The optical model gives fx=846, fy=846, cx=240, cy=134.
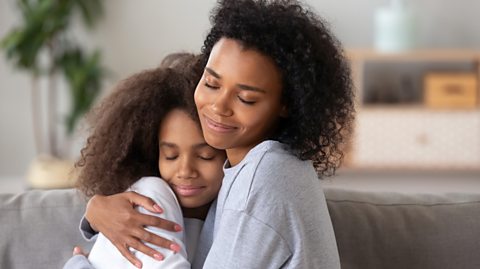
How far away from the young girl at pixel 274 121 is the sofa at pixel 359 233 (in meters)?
0.36

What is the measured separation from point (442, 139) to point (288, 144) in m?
3.28

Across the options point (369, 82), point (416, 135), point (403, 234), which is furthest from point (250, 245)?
point (369, 82)

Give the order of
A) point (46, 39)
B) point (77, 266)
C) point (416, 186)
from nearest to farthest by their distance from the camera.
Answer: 1. point (77, 266)
2. point (46, 39)
3. point (416, 186)

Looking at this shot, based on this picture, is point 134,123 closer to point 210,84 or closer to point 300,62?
point 210,84

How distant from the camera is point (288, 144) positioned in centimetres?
135

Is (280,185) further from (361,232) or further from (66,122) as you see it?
(66,122)

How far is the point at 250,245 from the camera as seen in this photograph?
49.7 inches

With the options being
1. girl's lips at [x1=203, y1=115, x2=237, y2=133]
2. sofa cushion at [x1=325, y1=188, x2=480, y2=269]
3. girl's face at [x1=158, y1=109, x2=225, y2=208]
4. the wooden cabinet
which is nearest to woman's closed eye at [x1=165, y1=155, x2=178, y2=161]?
girl's face at [x1=158, y1=109, x2=225, y2=208]

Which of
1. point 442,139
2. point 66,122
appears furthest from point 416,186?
point 66,122

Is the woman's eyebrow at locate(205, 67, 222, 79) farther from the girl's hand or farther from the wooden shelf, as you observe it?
the wooden shelf

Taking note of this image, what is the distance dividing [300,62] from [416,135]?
3.30m

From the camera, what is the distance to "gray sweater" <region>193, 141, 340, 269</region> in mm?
1266

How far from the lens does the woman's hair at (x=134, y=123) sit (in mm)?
1588

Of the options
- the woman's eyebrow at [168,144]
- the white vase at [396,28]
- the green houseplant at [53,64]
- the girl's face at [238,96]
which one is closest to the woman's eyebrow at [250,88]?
the girl's face at [238,96]
